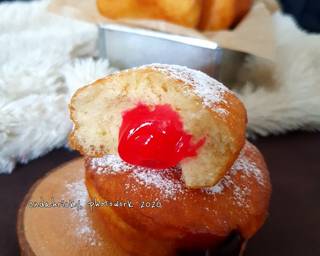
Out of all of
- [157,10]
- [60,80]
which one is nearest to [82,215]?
[60,80]

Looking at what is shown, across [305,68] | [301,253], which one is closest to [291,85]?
[305,68]

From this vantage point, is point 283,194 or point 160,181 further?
point 283,194

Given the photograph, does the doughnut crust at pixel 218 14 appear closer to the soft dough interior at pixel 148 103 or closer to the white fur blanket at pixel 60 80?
the white fur blanket at pixel 60 80

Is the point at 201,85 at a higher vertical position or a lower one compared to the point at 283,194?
higher

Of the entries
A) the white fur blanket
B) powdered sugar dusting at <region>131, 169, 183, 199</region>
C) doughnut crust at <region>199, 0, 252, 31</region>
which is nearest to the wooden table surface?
the white fur blanket

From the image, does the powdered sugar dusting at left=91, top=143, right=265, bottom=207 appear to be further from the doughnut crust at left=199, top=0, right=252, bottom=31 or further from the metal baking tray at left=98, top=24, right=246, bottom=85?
the doughnut crust at left=199, top=0, right=252, bottom=31

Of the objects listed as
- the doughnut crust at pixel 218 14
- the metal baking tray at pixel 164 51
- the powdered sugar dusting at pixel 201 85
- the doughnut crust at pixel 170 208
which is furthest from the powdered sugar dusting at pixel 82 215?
the doughnut crust at pixel 218 14

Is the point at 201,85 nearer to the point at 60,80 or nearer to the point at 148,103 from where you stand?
the point at 148,103
